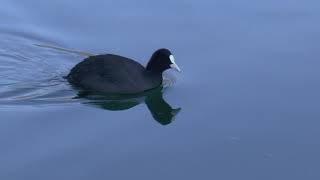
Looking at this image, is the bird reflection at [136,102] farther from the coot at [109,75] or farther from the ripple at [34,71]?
the ripple at [34,71]

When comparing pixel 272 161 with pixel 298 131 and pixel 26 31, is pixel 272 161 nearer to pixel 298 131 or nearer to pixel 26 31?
pixel 298 131

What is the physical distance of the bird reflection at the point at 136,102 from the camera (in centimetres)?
911

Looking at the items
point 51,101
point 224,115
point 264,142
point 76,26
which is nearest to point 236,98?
point 224,115

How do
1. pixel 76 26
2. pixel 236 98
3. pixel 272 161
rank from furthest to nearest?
pixel 76 26 → pixel 236 98 → pixel 272 161

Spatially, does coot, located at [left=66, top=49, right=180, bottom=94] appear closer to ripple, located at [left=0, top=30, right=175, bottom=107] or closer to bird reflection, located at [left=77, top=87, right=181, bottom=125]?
bird reflection, located at [left=77, top=87, right=181, bottom=125]

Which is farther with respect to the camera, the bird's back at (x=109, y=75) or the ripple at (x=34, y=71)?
the bird's back at (x=109, y=75)

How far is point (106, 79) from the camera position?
950cm

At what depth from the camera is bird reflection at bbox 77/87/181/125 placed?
9105 millimetres

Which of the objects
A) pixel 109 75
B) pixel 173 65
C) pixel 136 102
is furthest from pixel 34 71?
pixel 173 65

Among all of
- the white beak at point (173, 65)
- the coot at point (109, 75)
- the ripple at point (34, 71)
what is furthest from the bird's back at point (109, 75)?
the white beak at point (173, 65)

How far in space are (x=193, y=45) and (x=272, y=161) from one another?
3.02m

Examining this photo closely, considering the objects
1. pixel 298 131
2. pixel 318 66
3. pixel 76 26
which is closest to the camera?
pixel 298 131

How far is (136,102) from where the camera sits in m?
9.36

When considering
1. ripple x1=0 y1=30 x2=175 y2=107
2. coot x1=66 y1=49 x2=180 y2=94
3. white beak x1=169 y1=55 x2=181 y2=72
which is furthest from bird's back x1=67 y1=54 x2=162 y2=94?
white beak x1=169 y1=55 x2=181 y2=72
